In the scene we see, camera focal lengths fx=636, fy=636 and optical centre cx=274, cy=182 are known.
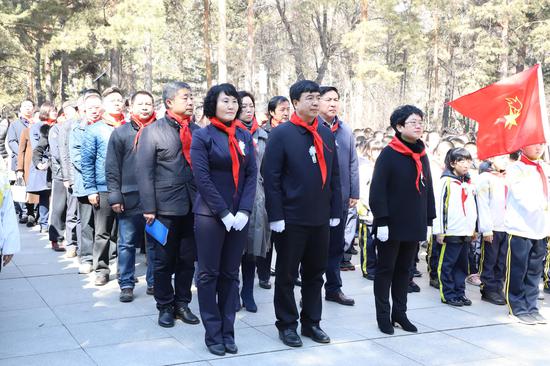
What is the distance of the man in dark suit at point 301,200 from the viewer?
205 inches

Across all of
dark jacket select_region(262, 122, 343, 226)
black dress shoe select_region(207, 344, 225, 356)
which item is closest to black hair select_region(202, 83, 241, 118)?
dark jacket select_region(262, 122, 343, 226)

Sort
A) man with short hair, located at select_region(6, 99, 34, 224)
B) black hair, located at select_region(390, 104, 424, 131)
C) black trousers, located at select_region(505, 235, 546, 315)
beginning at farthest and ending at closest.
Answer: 1. man with short hair, located at select_region(6, 99, 34, 224)
2. black trousers, located at select_region(505, 235, 546, 315)
3. black hair, located at select_region(390, 104, 424, 131)

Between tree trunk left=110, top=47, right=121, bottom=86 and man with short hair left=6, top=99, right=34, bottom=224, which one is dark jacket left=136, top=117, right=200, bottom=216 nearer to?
man with short hair left=6, top=99, right=34, bottom=224

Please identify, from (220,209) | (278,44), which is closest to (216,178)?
(220,209)

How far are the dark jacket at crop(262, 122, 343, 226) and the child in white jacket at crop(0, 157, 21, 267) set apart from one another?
1.98m

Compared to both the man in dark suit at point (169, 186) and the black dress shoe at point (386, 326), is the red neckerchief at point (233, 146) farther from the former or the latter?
the black dress shoe at point (386, 326)

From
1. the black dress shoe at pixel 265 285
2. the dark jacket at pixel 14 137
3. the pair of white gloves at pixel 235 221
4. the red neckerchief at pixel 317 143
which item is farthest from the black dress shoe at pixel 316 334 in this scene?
the dark jacket at pixel 14 137

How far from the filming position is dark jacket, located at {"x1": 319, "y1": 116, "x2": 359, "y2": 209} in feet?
22.0

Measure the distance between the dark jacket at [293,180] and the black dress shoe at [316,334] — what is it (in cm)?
94

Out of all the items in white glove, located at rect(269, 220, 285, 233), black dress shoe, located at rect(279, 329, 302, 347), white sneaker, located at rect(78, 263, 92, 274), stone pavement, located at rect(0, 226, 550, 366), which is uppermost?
white glove, located at rect(269, 220, 285, 233)

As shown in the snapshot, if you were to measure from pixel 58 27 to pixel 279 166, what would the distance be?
816 inches

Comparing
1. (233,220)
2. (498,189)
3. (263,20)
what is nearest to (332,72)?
(263,20)

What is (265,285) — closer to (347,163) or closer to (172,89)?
(347,163)

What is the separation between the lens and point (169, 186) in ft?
18.3
